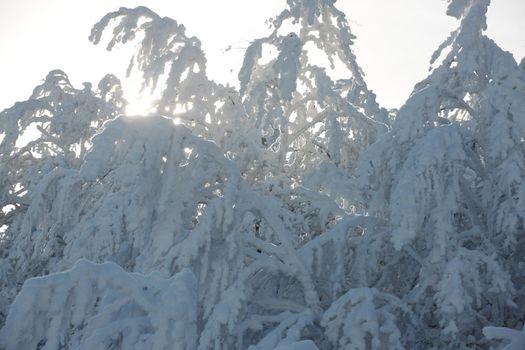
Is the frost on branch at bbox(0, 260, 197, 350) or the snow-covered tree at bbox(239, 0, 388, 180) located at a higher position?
the snow-covered tree at bbox(239, 0, 388, 180)

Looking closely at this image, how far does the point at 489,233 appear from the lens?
4.71 metres

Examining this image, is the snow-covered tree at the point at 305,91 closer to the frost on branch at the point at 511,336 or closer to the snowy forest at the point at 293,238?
the snowy forest at the point at 293,238

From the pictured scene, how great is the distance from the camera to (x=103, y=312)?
107 inches

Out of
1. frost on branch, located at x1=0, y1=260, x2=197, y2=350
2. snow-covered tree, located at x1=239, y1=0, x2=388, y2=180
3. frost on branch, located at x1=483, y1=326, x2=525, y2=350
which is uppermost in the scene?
snow-covered tree, located at x1=239, y1=0, x2=388, y2=180

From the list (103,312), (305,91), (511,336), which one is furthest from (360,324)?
(305,91)

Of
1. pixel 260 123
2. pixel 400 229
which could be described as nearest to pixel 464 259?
pixel 400 229

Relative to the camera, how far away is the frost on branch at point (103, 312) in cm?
254

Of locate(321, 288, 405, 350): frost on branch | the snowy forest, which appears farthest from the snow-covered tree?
locate(321, 288, 405, 350): frost on branch

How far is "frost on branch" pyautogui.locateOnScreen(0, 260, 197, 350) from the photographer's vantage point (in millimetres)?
2537

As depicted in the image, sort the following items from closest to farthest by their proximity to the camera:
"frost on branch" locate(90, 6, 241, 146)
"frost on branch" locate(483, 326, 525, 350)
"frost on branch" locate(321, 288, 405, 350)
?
"frost on branch" locate(483, 326, 525, 350), "frost on branch" locate(321, 288, 405, 350), "frost on branch" locate(90, 6, 241, 146)

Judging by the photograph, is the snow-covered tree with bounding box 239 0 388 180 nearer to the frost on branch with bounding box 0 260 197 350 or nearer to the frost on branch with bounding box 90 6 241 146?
the frost on branch with bounding box 90 6 241 146

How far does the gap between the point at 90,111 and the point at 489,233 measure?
8997 millimetres

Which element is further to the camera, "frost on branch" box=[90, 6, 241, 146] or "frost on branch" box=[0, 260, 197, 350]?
"frost on branch" box=[90, 6, 241, 146]

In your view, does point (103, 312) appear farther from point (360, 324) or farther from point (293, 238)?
point (293, 238)
